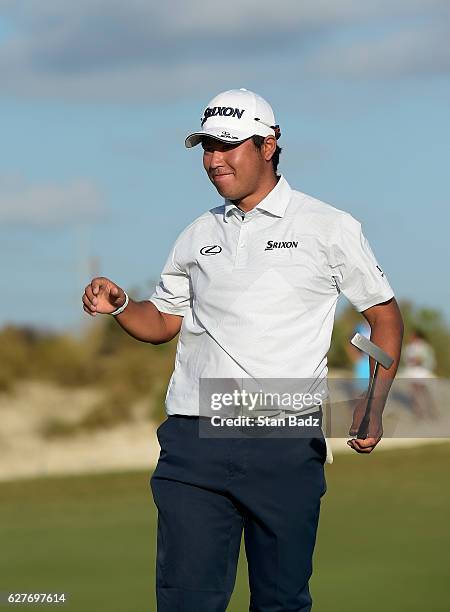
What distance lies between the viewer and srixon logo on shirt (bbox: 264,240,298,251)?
18.0ft

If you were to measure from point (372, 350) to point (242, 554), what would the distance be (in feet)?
19.0

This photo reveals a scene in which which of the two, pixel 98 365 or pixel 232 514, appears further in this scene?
pixel 98 365

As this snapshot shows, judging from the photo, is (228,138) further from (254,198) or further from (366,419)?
(366,419)

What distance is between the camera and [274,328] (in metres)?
5.41

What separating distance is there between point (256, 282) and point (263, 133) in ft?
1.96

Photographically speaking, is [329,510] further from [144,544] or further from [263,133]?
[263,133]

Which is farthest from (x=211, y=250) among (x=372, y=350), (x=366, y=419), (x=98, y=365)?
(x=98, y=365)

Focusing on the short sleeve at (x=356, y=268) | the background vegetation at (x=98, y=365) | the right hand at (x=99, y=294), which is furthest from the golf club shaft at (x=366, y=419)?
the background vegetation at (x=98, y=365)

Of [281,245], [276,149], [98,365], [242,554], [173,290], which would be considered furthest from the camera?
[98,365]

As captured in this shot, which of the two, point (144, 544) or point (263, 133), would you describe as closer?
point (263, 133)

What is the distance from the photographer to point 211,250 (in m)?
5.61

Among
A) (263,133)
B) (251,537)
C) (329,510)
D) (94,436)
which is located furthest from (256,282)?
(94,436)

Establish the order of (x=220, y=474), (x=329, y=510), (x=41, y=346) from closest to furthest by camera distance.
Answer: (x=220, y=474)
(x=329, y=510)
(x=41, y=346)

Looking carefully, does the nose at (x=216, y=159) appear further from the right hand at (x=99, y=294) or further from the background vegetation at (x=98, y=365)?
the background vegetation at (x=98, y=365)
